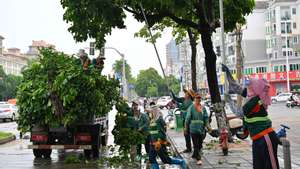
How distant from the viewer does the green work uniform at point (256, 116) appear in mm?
6652

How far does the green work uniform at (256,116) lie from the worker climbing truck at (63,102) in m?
7.69

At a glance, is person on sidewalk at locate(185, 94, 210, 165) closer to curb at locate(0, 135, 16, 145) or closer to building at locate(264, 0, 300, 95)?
curb at locate(0, 135, 16, 145)

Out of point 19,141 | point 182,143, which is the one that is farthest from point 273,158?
point 19,141

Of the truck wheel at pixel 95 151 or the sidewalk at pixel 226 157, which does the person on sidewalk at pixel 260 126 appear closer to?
the sidewalk at pixel 226 157

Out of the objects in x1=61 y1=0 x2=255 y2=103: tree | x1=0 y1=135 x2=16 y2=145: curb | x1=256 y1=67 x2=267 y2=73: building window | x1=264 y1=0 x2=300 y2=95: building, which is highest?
x1=264 y1=0 x2=300 y2=95: building

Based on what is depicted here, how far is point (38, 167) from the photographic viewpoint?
13.3 meters

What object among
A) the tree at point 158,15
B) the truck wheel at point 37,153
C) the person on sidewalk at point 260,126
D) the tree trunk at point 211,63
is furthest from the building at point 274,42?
the person on sidewalk at point 260,126

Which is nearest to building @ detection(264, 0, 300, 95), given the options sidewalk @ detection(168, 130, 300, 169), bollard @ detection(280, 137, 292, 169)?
sidewalk @ detection(168, 130, 300, 169)

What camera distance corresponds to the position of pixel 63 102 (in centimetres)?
1384

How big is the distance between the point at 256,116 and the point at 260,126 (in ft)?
0.48

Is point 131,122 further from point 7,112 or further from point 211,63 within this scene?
point 7,112

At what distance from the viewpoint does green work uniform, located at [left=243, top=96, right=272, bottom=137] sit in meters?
6.65

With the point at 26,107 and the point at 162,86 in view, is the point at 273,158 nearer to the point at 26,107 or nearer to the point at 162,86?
the point at 26,107

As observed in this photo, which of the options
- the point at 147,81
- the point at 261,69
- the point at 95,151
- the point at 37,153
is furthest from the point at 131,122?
the point at 147,81
